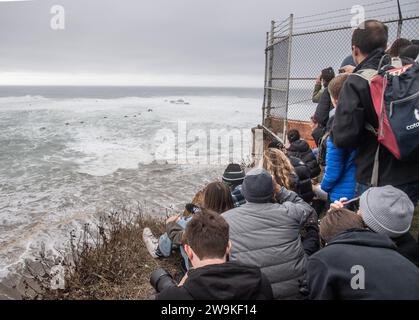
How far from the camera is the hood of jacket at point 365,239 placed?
6.81 feet

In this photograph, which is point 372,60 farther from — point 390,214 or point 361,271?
point 361,271

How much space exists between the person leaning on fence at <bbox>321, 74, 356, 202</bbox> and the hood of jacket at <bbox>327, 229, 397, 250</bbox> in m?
1.39

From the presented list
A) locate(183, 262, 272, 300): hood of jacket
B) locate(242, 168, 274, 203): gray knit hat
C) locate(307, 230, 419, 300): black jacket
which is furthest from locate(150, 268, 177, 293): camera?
locate(307, 230, 419, 300): black jacket

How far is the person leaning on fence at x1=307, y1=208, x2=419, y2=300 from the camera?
1.89 meters

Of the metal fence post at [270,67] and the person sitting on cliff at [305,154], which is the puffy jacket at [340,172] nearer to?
the person sitting on cliff at [305,154]

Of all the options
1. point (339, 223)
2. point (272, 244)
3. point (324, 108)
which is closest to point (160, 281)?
point (272, 244)

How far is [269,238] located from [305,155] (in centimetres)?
294

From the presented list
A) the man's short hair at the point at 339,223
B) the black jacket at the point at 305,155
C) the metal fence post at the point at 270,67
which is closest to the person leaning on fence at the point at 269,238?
the man's short hair at the point at 339,223

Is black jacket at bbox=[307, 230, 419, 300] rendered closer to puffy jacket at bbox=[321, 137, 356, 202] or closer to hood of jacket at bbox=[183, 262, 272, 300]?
hood of jacket at bbox=[183, 262, 272, 300]

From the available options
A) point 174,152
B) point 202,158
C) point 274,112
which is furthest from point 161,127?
point 274,112

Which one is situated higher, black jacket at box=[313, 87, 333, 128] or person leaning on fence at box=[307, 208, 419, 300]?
black jacket at box=[313, 87, 333, 128]

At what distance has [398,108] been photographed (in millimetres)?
2713
